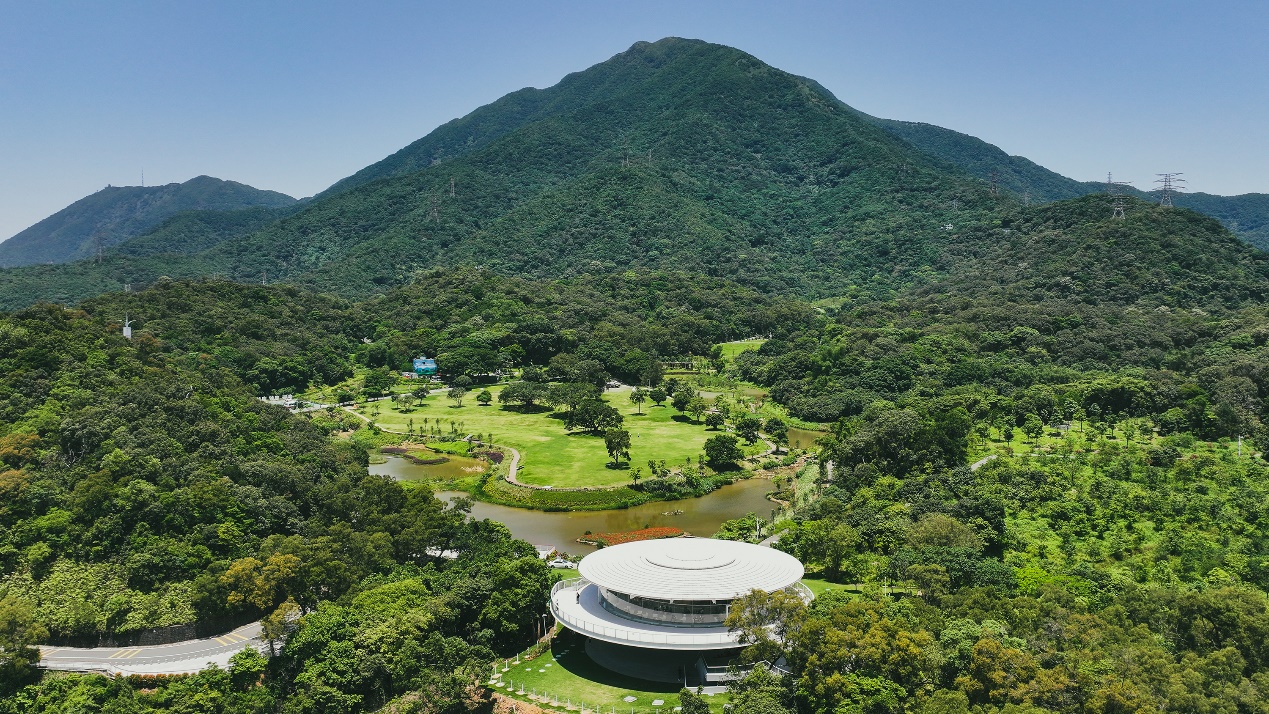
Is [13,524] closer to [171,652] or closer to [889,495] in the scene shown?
[171,652]

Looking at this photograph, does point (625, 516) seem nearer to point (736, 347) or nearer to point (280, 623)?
point (280, 623)

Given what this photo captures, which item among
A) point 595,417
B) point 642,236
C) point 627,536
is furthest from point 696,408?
point 642,236

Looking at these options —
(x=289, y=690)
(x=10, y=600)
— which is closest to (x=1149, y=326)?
(x=289, y=690)

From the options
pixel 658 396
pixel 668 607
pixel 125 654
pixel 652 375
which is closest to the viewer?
pixel 125 654

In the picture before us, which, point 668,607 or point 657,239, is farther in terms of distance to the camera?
point 657,239

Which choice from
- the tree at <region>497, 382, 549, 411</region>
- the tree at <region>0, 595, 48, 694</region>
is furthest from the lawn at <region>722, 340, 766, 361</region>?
the tree at <region>0, 595, 48, 694</region>

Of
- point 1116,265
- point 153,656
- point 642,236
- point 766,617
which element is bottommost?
point 153,656
